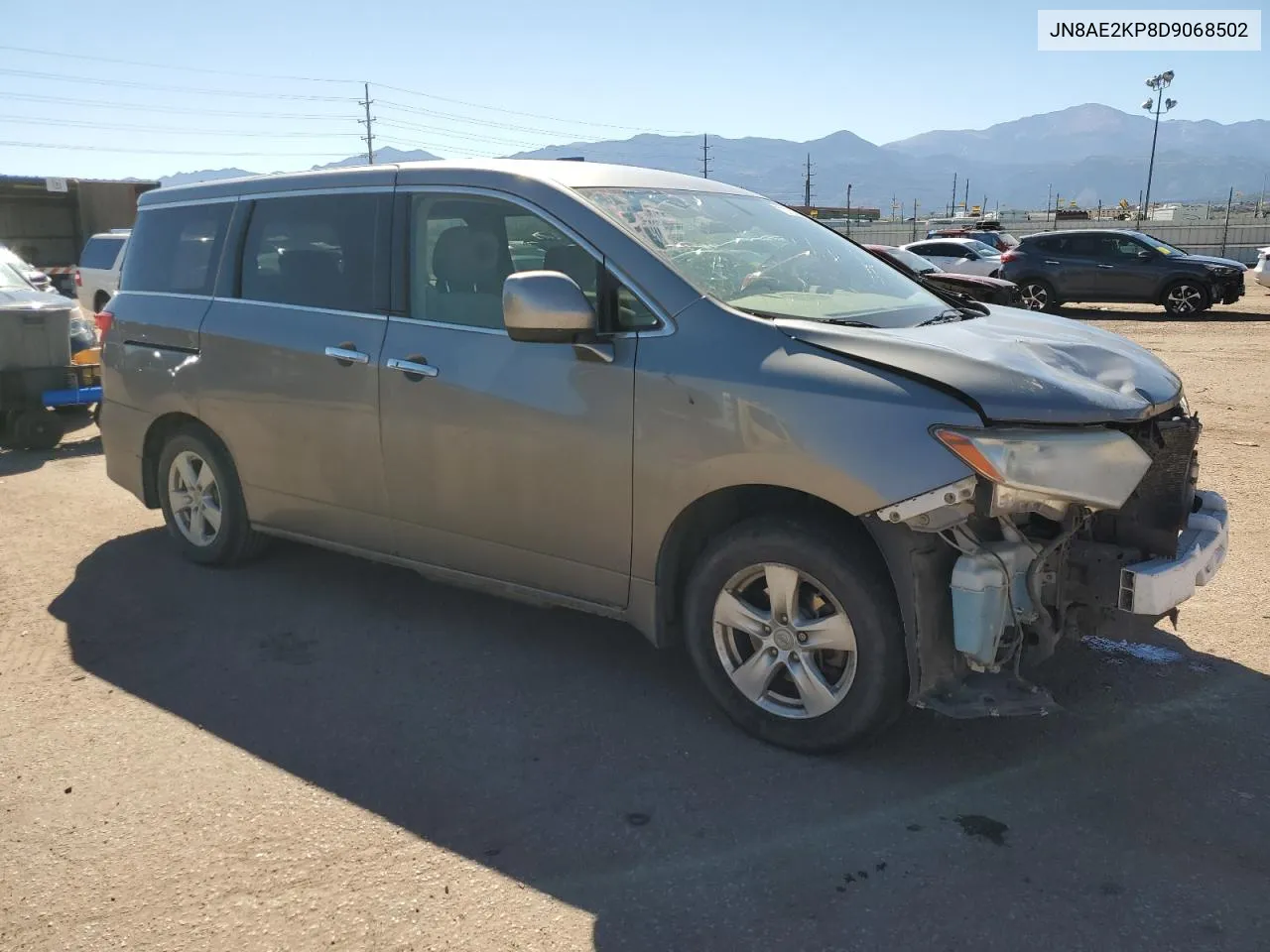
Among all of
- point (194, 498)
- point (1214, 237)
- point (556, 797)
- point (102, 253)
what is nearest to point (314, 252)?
point (194, 498)

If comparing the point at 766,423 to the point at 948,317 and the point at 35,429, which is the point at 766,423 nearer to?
the point at 948,317

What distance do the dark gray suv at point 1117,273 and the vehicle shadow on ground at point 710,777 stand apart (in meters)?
17.4

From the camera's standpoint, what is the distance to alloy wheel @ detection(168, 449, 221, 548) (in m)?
5.37

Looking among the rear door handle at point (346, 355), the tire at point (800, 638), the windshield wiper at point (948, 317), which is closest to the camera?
the tire at point (800, 638)

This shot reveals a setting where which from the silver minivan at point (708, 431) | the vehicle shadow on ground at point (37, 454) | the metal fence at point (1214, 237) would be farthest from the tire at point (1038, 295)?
the silver minivan at point (708, 431)

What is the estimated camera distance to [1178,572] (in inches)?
126

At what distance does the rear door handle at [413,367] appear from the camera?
4113 millimetres

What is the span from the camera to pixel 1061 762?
3.41 metres

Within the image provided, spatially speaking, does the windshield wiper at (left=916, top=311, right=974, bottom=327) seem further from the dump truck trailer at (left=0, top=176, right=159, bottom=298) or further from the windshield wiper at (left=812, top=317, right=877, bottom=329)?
the dump truck trailer at (left=0, top=176, right=159, bottom=298)

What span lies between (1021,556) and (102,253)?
17.2 meters

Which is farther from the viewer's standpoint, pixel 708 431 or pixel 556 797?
pixel 708 431

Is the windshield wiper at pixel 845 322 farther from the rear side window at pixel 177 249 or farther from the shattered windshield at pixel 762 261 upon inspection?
the rear side window at pixel 177 249

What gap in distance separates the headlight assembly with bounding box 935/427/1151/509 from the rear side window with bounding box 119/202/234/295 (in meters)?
3.86

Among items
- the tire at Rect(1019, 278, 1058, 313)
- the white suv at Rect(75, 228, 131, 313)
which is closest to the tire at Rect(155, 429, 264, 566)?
→ the white suv at Rect(75, 228, 131, 313)
